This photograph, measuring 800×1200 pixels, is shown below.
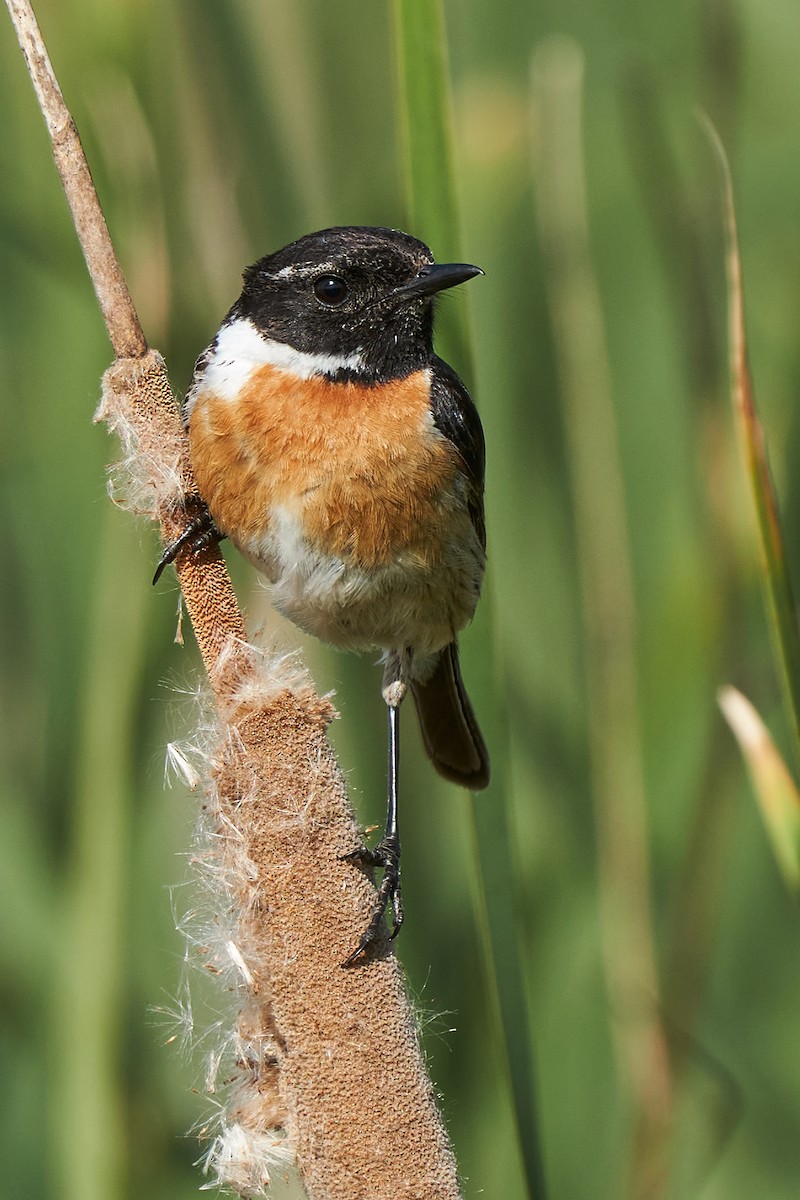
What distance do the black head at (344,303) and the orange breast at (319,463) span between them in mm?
82

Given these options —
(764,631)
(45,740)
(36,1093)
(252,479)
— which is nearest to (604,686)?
(764,631)

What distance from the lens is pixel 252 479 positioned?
7.61 feet

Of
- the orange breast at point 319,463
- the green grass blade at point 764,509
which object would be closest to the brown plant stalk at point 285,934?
the orange breast at point 319,463

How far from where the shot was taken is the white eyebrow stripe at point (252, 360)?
2.41 metres

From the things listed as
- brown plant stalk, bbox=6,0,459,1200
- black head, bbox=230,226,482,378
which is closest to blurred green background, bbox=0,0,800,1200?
black head, bbox=230,226,482,378

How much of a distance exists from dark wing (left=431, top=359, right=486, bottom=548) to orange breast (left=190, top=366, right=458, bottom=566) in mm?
94

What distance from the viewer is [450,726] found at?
279 cm

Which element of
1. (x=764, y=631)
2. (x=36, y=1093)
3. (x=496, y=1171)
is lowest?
(x=496, y=1171)

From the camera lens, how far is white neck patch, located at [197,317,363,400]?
2.41 metres

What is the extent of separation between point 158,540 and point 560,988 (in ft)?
3.41

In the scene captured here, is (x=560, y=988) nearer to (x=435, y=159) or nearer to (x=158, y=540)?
(x=158, y=540)

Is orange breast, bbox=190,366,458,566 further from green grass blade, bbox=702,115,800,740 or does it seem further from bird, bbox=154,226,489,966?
green grass blade, bbox=702,115,800,740

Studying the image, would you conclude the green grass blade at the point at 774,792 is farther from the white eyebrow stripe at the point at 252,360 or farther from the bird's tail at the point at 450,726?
the white eyebrow stripe at the point at 252,360

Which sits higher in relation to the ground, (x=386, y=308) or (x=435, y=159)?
(x=435, y=159)
